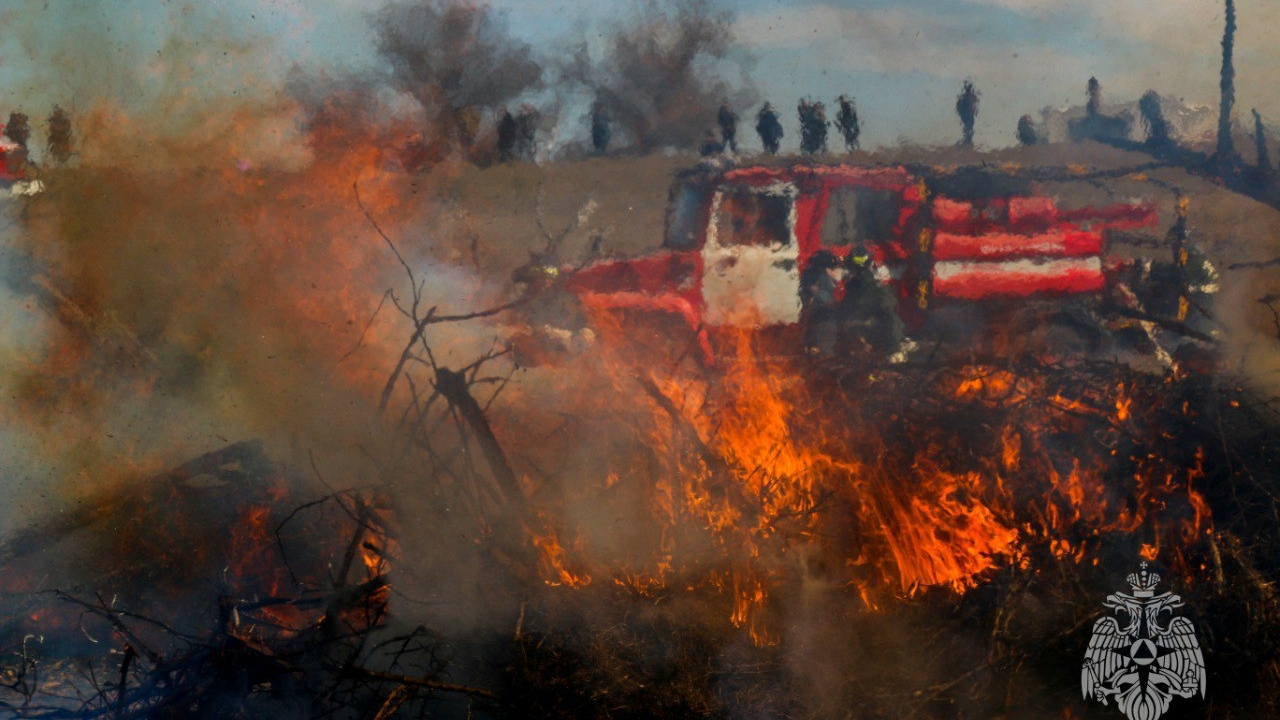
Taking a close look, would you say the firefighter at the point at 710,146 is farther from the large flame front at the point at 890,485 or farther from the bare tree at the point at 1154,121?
the bare tree at the point at 1154,121

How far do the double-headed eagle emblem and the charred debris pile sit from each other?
3.8 inches

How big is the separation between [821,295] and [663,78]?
7.03 ft

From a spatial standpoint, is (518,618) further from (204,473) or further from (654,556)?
(204,473)

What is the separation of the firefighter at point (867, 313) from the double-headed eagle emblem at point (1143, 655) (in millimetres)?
2265

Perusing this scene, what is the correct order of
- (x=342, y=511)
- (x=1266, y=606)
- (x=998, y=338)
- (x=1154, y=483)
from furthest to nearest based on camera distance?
1. (x=998, y=338)
2. (x=342, y=511)
3. (x=1154, y=483)
4. (x=1266, y=606)

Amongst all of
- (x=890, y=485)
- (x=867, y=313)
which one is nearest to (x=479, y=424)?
(x=890, y=485)

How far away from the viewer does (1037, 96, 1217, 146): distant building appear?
6.70 meters

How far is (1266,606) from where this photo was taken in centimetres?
517

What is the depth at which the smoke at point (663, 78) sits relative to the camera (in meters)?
6.93

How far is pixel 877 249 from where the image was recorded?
6.83 metres

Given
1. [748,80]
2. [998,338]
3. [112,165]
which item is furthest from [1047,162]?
[112,165]

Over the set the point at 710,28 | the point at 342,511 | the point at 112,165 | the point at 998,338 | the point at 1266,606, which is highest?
the point at 710,28

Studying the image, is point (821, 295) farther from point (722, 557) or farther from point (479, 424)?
point (479, 424)

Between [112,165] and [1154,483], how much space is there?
7.74m
